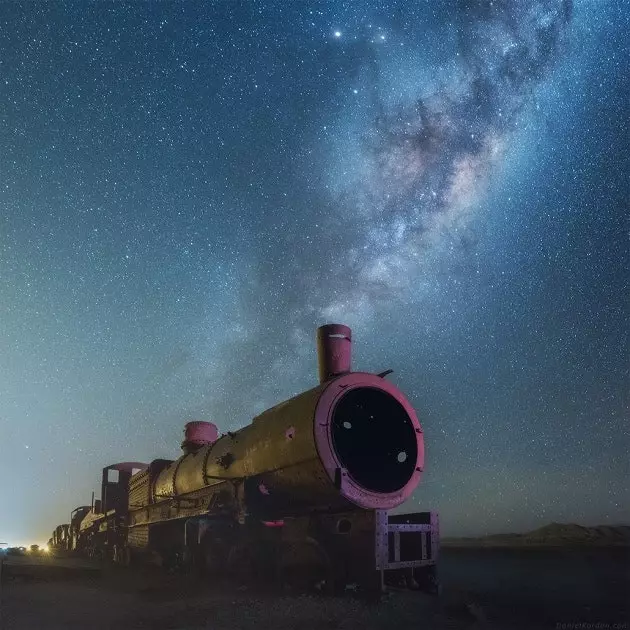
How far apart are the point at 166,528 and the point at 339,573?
22.6 ft

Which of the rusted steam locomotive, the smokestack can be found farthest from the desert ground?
the smokestack

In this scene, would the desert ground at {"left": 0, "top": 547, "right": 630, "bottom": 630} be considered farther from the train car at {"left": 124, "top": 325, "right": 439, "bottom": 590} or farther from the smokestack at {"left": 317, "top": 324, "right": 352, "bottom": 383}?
the smokestack at {"left": 317, "top": 324, "right": 352, "bottom": 383}

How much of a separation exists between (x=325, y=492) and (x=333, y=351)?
2111 mm

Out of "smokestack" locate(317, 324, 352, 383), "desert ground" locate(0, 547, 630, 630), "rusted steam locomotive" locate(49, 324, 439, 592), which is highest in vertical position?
"smokestack" locate(317, 324, 352, 383)

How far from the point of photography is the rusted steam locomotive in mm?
7035

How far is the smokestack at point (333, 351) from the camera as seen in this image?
817 cm

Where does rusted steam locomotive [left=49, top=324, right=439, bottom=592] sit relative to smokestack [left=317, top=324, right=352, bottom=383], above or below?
below

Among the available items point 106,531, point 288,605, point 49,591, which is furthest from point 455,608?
point 106,531

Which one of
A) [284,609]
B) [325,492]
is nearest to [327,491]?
[325,492]

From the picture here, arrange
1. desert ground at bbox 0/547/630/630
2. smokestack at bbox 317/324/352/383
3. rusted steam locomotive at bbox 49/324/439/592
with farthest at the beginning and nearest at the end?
smokestack at bbox 317/324/352/383 < rusted steam locomotive at bbox 49/324/439/592 < desert ground at bbox 0/547/630/630

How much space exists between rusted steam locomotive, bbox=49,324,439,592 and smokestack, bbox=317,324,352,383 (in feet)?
0.06

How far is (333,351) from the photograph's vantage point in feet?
27.2

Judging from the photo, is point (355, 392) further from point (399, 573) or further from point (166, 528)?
point (166, 528)

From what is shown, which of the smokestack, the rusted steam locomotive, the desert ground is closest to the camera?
the desert ground
